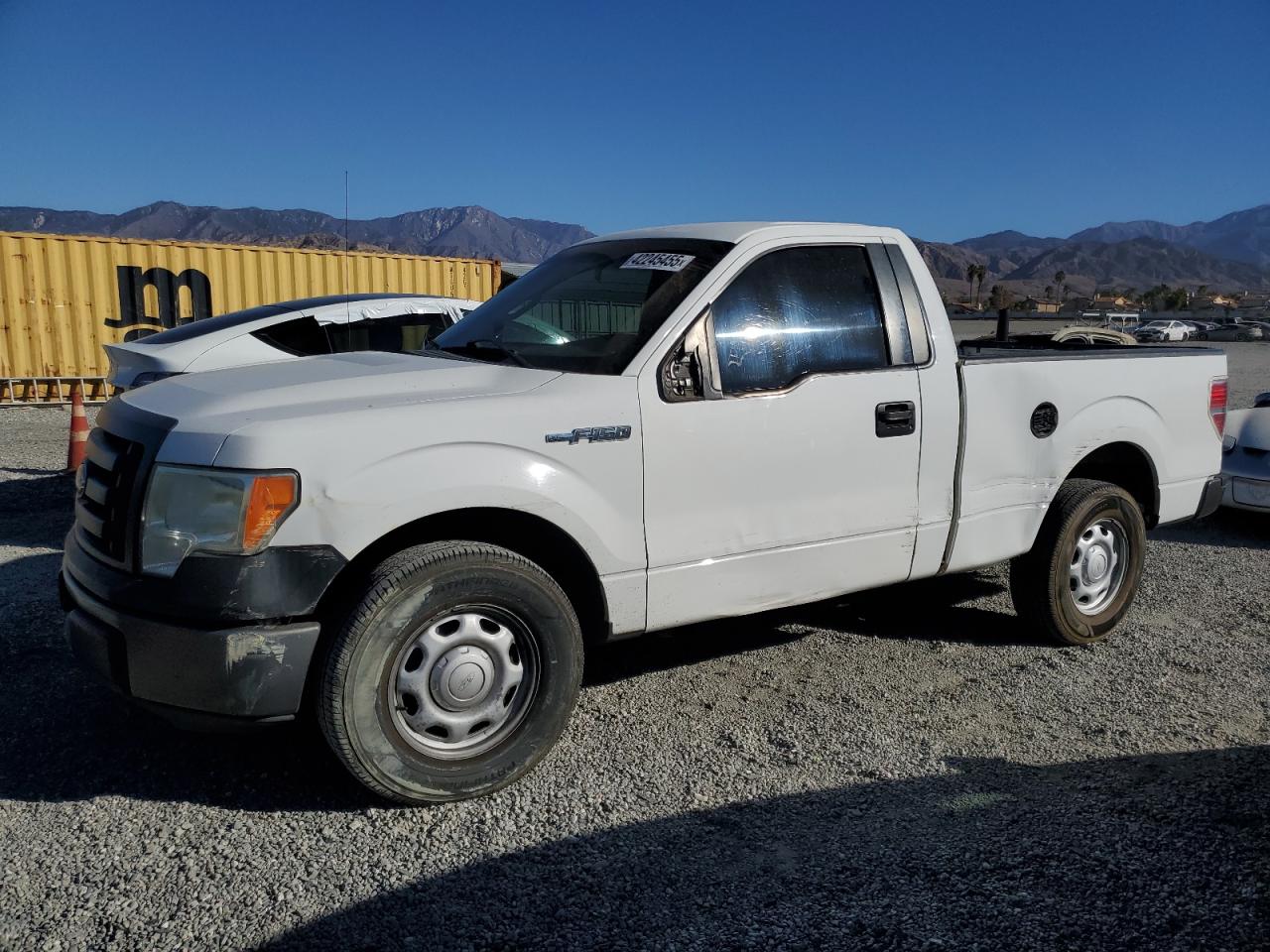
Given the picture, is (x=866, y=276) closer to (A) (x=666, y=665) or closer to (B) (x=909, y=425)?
(B) (x=909, y=425)

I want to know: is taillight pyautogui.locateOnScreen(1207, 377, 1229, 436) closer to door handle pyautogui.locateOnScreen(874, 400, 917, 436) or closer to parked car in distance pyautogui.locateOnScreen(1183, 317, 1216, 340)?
door handle pyautogui.locateOnScreen(874, 400, 917, 436)

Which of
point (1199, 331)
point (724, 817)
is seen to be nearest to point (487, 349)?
point (724, 817)

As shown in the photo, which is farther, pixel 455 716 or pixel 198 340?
pixel 198 340

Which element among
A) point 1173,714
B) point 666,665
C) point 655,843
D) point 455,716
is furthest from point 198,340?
point 1173,714

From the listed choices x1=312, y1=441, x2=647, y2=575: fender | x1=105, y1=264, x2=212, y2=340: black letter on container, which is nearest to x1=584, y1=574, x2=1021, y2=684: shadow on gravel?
x1=312, y1=441, x2=647, y2=575: fender

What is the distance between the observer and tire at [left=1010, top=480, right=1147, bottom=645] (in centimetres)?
478

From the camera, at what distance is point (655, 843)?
3.11m

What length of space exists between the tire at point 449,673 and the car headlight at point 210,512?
0.37m

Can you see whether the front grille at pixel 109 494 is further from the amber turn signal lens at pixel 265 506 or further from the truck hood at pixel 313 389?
the amber turn signal lens at pixel 265 506

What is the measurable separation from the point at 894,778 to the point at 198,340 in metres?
5.74

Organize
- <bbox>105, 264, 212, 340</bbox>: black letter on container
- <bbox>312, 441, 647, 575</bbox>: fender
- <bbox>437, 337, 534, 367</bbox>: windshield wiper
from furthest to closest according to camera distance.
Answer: <bbox>105, 264, 212, 340</bbox>: black letter on container → <bbox>437, 337, 534, 367</bbox>: windshield wiper → <bbox>312, 441, 647, 575</bbox>: fender

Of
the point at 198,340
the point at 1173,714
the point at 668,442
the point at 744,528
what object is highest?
the point at 198,340

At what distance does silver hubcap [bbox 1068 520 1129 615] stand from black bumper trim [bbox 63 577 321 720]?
361 cm

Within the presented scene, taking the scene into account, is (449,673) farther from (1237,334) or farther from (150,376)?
(1237,334)
